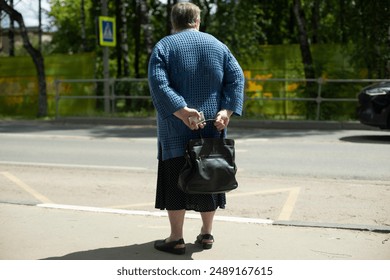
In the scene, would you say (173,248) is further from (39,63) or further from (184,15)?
(39,63)

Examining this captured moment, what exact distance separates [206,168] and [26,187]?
4.03 m

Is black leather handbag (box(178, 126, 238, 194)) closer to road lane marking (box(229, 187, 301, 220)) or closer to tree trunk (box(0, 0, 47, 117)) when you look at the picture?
road lane marking (box(229, 187, 301, 220))

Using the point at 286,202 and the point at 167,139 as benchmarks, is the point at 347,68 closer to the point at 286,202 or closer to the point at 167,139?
the point at 286,202

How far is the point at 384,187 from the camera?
7215 mm

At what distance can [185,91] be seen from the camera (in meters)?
4.06

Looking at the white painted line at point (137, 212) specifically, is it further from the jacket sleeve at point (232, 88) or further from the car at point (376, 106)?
the car at point (376, 106)

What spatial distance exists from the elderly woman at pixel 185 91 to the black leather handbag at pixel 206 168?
0.12 meters

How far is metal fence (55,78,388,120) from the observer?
53.9 feet

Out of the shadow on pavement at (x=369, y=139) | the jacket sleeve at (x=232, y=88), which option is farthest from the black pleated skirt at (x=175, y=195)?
the shadow on pavement at (x=369, y=139)

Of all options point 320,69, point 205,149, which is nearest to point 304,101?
point 320,69

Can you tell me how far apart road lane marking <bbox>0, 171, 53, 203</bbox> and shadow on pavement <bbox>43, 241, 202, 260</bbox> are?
2.32m

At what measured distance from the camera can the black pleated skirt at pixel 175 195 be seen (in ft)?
13.6

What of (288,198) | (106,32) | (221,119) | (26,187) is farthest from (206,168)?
(106,32)

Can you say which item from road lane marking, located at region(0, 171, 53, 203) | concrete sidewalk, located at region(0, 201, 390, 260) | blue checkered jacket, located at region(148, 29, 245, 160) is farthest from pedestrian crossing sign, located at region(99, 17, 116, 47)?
blue checkered jacket, located at region(148, 29, 245, 160)
